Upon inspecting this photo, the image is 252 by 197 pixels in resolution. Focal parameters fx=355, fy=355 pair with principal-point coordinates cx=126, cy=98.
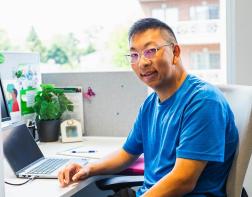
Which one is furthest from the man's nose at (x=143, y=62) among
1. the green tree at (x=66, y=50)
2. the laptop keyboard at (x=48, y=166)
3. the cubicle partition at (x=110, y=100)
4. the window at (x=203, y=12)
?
the green tree at (x=66, y=50)

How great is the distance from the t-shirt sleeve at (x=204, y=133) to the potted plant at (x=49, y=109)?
1001mm

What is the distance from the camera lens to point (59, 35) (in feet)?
24.1

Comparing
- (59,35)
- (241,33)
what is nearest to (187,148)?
(241,33)

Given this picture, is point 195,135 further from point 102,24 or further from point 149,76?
point 102,24

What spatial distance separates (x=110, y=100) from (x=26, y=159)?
2.23ft

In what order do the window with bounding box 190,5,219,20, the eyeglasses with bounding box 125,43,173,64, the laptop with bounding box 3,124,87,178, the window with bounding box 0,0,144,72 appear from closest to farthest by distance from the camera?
the eyeglasses with bounding box 125,43,173,64 < the laptop with bounding box 3,124,87,178 < the window with bounding box 0,0,144,72 < the window with bounding box 190,5,219,20

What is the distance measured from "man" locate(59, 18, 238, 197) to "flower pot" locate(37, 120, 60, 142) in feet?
2.04

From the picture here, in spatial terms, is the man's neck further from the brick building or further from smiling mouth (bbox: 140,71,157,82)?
the brick building

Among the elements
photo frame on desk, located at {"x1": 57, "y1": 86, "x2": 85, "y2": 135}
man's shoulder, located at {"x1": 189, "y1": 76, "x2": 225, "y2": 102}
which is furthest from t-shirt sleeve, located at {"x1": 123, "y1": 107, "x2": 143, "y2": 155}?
photo frame on desk, located at {"x1": 57, "y1": 86, "x2": 85, "y2": 135}

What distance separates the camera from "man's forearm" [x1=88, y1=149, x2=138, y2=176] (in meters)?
1.41

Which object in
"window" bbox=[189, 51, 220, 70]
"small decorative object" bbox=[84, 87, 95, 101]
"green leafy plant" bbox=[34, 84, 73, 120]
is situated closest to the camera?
"green leafy plant" bbox=[34, 84, 73, 120]

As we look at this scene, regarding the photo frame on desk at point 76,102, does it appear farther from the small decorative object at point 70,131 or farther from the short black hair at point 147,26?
the short black hair at point 147,26

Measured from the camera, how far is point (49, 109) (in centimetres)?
193

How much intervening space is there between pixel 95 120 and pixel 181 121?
952 mm
